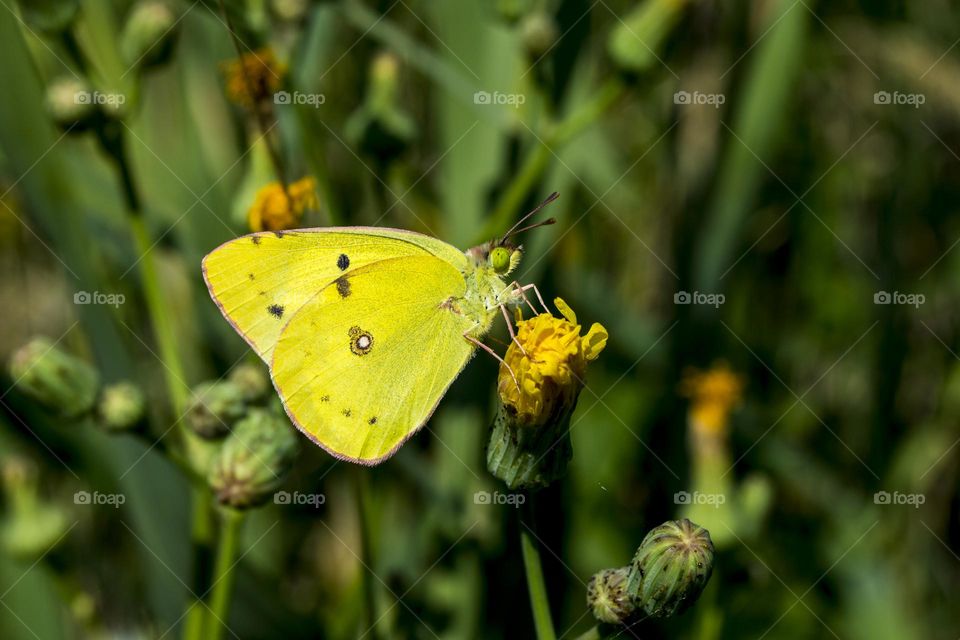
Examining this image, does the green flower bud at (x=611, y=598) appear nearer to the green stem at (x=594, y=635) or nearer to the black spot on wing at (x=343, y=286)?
the green stem at (x=594, y=635)

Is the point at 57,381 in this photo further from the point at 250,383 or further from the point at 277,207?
the point at 277,207

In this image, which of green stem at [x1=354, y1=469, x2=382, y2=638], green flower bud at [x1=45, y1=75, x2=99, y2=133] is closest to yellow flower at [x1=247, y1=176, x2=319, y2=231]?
green flower bud at [x1=45, y1=75, x2=99, y2=133]

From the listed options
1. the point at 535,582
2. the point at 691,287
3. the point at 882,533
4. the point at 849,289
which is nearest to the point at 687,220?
the point at 691,287

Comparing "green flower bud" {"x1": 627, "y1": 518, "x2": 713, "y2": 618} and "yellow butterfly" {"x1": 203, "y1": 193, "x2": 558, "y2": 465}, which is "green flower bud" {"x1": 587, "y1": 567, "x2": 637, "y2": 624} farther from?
"yellow butterfly" {"x1": 203, "y1": 193, "x2": 558, "y2": 465}

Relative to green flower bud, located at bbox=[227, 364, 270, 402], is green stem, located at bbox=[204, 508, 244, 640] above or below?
below

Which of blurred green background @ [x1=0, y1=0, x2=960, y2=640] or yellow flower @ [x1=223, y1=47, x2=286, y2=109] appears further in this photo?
yellow flower @ [x1=223, y1=47, x2=286, y2=109]

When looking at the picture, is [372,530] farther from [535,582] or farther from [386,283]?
[535,582]

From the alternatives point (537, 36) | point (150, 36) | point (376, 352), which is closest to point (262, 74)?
point (150, 36)
